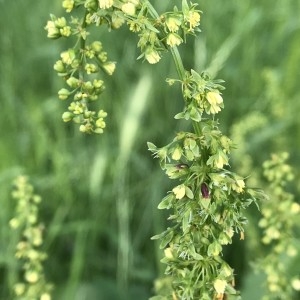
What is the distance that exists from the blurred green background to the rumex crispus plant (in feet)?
4.56

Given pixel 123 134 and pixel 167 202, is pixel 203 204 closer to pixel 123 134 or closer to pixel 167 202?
pixel 167 202

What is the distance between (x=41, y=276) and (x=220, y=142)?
1.03 meters

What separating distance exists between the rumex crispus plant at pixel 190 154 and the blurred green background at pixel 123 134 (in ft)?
4.56

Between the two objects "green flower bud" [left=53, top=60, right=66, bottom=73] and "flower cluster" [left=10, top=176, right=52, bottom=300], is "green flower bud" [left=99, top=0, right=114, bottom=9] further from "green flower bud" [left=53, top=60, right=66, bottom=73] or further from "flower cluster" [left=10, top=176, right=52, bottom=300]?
"flower cluster" [left=10, top=176, right=52, bottom=300]

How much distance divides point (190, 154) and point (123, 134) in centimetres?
208

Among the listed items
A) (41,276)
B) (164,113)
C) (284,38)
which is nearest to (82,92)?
(41,276)

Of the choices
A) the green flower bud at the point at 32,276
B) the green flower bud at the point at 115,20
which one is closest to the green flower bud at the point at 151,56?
the green flower bud at the point at 115,20

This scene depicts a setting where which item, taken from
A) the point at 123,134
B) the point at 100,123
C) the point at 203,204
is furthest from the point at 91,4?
the point at 123,134

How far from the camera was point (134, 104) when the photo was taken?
386 cm

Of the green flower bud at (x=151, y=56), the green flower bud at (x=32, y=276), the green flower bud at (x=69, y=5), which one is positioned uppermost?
the green flower bud at (x=69, y=5)

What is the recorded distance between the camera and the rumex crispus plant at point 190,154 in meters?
1.55

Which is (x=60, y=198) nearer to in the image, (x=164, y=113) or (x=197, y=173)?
(x=164, y=113)

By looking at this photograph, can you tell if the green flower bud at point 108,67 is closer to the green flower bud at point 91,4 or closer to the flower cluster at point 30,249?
the green flower bud at point 91,4

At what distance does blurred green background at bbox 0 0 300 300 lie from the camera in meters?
3.41
